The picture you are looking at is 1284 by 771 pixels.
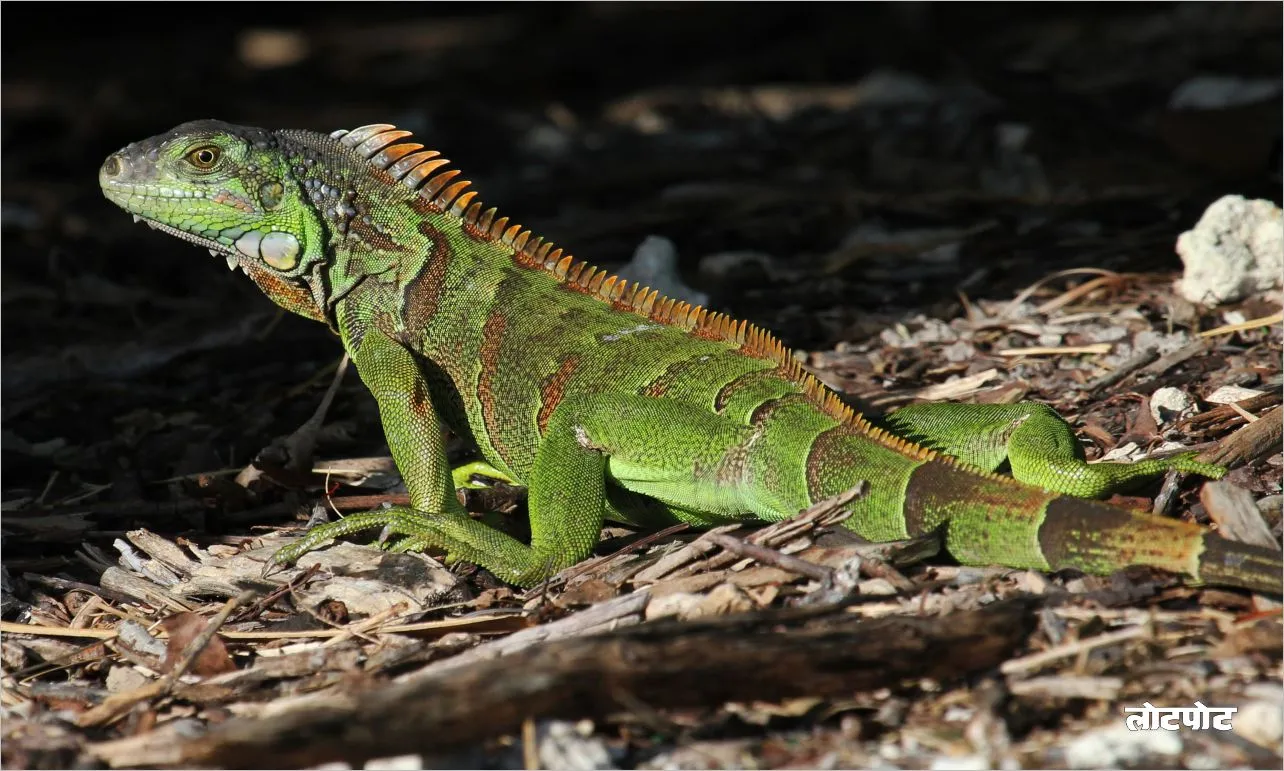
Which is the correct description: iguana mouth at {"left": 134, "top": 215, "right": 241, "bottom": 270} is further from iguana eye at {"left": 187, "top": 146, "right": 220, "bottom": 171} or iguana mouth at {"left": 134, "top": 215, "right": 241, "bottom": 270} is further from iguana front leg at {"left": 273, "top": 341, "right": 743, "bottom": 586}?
iguana front leg at {"left": 273, "top": 341, "right": 743, "bottom": 586}

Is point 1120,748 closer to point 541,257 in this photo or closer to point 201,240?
point 541,257

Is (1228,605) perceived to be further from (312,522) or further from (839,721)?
(312,522)

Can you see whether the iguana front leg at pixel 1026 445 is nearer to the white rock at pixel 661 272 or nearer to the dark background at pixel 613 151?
the dark background at pixel 613 151

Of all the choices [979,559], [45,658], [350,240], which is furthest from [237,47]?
[979,559]

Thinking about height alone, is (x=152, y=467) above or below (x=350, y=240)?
below

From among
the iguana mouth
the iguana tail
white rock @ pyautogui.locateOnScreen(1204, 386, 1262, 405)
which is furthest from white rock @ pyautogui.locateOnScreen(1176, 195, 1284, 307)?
the iguana mouth

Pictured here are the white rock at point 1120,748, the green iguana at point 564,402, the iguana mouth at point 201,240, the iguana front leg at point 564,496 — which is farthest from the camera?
the iguana mouth at point 201,240

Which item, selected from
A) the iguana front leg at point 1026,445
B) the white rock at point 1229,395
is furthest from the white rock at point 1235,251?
the iguana front leg at point 1026,445
